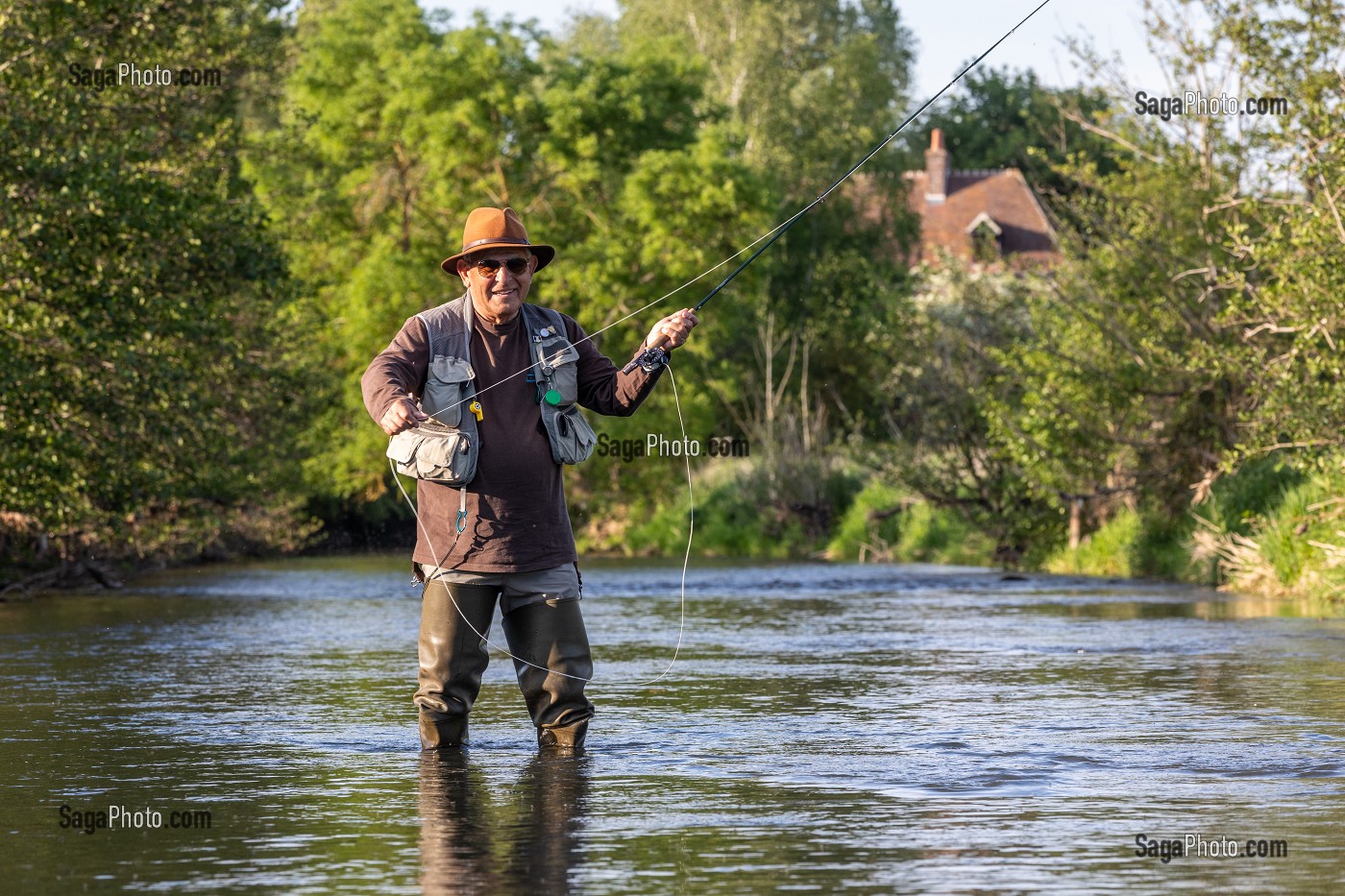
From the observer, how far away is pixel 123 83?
23391mm

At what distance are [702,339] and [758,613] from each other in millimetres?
25624

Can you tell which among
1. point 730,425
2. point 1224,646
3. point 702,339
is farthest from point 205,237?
point 730,425

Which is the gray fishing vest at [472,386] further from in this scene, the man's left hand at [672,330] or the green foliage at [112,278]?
the green foliage at [112,278]

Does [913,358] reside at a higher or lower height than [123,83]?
lower

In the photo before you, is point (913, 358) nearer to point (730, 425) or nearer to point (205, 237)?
point (205, 237)

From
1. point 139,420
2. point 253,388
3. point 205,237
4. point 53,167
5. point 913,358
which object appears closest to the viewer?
point 53,167

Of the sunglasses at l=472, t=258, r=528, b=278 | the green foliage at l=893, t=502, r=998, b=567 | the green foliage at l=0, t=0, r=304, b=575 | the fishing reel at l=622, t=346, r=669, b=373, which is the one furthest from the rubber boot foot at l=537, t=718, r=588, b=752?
the green foliage at l=893, t=502, r=998, b=567

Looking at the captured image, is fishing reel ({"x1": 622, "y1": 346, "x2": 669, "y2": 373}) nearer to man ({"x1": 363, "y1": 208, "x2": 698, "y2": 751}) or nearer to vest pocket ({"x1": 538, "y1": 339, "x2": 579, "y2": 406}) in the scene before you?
man ({"x1": 363, "y1": 208, "x2": 698, "y2": 751})

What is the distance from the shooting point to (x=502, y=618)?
331 inches

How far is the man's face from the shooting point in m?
8.42

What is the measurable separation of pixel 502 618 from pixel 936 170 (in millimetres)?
59045

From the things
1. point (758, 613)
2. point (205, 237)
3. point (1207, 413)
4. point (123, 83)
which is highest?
point (123, 83)

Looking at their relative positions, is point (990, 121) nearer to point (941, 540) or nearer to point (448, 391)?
point (941, 540)

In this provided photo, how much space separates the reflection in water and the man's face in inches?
68.5
